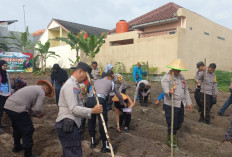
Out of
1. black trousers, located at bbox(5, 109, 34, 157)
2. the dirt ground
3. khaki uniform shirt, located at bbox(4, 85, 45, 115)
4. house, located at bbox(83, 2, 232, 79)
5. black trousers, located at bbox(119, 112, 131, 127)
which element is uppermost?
house, located at bbox(83, 2, 232, 79)

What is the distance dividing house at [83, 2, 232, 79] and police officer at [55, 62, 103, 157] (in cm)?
957

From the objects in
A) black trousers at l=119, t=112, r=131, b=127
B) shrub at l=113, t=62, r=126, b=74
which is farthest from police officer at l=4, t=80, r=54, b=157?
shrub at l=113, t=62, r=126, b=74

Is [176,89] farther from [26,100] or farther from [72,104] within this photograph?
[26,100]

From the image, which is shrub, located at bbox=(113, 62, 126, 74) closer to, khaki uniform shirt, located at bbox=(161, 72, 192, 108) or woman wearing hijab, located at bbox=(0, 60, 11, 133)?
woman wearing hijab, located at bbox=(0, 60, 11, 133)

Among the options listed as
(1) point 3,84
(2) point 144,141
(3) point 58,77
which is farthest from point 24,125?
(3) point 58,77

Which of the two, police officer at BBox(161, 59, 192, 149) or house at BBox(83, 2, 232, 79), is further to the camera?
house at BBox(83, 2, 232, 79)

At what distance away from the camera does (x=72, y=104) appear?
7.57 feet

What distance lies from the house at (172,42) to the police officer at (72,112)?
9567 mm

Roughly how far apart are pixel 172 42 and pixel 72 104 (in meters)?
10.0

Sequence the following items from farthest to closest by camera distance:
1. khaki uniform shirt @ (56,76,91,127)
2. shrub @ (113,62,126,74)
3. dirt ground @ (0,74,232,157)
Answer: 1. shrub @ (113,62,126,74)
2. dirt ground @ (0,74,232,157)
3. khaki uniform shirt @ (56,76,91,127)

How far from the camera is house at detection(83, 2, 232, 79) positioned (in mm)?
11375

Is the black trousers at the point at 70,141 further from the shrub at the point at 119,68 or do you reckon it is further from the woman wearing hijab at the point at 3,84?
the shrub at the point at 119,68

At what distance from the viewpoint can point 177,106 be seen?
13.0ft

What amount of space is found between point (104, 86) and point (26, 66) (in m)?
11.9
